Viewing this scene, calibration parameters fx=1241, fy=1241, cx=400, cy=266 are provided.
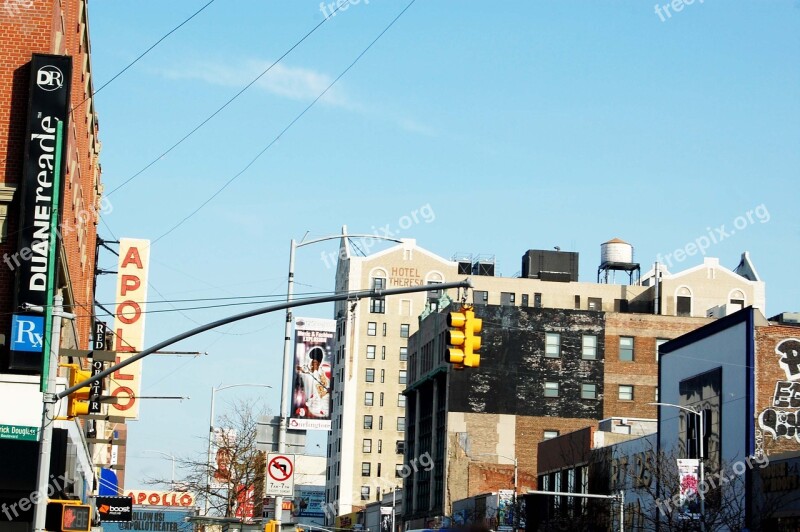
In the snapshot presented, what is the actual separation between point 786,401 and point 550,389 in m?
51.6

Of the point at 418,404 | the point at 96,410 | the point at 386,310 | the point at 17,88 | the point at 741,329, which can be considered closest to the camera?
the point at 17,88

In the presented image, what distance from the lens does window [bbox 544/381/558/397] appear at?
102438 millimetres

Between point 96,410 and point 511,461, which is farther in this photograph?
point 511,461

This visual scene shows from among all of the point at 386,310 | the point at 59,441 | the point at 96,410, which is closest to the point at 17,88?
the point at 59,441

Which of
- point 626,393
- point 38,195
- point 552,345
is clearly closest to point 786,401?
point 38,195

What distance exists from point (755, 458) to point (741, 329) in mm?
6024

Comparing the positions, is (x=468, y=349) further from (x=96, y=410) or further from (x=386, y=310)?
(x=386, y=310)

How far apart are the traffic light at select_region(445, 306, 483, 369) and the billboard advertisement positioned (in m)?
11.5

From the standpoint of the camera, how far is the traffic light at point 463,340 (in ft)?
72.4

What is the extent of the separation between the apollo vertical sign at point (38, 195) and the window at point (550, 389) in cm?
7183

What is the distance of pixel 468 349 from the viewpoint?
2222cm

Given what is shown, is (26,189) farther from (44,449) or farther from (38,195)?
(44,449)

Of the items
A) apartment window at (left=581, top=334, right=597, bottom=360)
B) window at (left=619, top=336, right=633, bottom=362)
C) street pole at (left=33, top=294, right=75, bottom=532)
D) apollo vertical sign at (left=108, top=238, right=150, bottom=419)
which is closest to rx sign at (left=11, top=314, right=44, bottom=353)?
street pole at (left=33, top=294, right=75, bottom=532)

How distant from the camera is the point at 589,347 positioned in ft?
335
